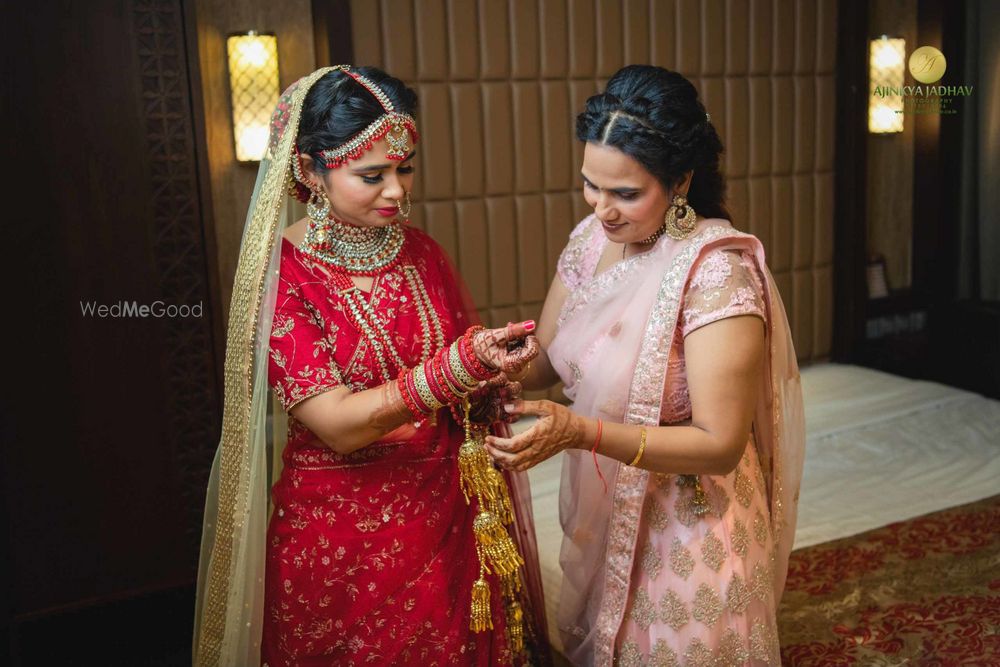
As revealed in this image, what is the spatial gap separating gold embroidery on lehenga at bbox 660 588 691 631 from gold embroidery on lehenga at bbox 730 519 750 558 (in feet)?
0.46

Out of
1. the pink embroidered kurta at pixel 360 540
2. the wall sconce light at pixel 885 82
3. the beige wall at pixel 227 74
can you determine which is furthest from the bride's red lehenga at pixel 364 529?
the wall sconce light at pixel 885 82

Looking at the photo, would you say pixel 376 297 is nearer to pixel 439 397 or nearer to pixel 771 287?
pixel 439 397

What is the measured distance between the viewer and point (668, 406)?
1.78 meters

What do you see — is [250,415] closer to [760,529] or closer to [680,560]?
[680,560]

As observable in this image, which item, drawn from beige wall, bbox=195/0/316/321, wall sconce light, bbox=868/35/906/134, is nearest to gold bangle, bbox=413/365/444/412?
beige wall, bbox=195/0/316/321

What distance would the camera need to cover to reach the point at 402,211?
1811 mm

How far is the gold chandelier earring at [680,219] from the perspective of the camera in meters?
1.78

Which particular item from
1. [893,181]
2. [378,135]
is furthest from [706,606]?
[893,181]

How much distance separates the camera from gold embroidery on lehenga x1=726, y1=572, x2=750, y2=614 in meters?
1.81

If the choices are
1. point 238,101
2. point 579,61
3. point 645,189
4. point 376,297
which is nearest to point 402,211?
point 376,297

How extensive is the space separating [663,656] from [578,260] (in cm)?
79

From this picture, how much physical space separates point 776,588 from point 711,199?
2.62 ft

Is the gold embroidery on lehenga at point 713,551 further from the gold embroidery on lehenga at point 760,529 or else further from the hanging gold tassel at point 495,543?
the hanging gold tassel at point 495,543

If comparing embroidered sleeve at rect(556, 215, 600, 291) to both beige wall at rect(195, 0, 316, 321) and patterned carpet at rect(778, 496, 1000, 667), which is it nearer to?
patterned carpet at rect(778, 496, 1000, 667)
